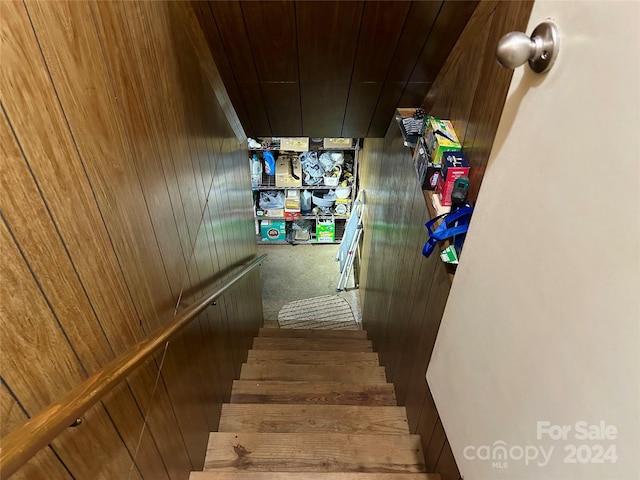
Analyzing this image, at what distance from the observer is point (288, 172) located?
4.84 m

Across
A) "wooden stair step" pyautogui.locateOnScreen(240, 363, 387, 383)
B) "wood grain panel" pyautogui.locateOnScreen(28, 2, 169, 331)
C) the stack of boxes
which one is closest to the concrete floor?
"wooden stair step" pyautogui.locateOnScreen(240, 363, 387, 383)

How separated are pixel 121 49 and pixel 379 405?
6.34ft

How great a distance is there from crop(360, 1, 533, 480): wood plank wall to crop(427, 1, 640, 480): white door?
0.45 m

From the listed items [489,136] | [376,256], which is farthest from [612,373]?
[376,256]

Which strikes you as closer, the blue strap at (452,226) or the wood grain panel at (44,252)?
the wood grain panel at (44,252)

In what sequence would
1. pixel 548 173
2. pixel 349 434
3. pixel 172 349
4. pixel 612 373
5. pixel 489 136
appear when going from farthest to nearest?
pixel 349 434 → pixel 172 349 → pixel 489 136 → pixel 548 173 → pixel 612 373

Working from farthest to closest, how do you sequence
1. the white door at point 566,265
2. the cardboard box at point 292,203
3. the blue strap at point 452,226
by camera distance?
the cardboard box at point 292,203 → the blue strap at point 452,226 → the white door at point 566,265

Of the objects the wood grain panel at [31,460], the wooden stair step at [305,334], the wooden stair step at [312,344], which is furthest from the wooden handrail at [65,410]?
the wooden stair step at [305,334]

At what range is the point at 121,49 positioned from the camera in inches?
40.8

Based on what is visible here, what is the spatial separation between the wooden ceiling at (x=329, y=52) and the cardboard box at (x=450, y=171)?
0.60m

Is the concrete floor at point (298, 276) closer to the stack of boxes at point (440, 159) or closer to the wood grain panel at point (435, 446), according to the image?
the wood grain panel at point (435, 446)

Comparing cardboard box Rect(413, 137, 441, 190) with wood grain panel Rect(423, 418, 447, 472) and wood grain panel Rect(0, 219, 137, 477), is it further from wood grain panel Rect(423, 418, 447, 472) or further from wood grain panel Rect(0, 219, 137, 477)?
wood grain panel Rect(0, 219, 137, 477)

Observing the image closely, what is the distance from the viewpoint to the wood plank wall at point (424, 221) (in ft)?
4.24

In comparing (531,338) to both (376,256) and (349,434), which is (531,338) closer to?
(349,434)
